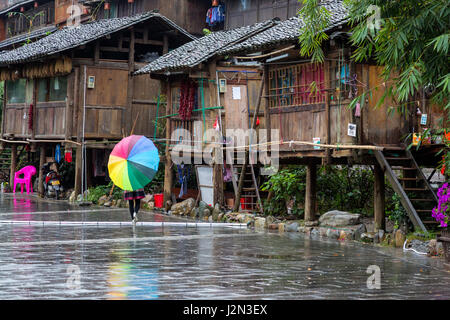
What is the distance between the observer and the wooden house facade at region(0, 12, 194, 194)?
2656 cm

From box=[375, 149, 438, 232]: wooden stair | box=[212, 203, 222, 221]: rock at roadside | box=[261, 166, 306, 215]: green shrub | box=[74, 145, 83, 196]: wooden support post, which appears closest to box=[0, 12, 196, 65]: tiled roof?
box=[74, 145, 83, 196]: wooden support post

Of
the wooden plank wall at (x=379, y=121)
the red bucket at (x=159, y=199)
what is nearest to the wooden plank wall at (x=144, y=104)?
the red bucket at (x=159, y=199)

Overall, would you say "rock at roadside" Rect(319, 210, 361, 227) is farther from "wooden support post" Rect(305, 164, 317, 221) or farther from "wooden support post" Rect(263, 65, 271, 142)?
"wooden support post" Rect(263, 65, 271, 142)

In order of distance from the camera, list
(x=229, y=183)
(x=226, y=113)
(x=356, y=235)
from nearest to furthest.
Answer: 1. (x=356, y=235)
2. (x=226, y=113)
3. (x=229, y=183)

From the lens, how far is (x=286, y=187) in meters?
Answer: 19.2

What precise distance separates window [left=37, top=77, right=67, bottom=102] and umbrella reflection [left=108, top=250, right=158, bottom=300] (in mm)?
17392

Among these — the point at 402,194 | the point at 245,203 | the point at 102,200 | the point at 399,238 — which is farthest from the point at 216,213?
the point at 399,238

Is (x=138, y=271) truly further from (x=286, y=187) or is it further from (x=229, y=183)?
(x=229, y=183)

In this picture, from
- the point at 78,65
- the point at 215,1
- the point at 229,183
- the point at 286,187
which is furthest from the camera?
the point at 215,1

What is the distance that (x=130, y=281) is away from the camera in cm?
919

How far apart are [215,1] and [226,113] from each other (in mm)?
9174

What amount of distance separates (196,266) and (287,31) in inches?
341

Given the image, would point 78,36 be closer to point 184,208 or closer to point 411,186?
point 184,208

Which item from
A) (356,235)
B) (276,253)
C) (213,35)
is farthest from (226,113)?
(276,253)
